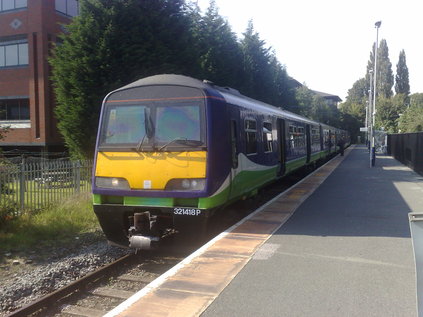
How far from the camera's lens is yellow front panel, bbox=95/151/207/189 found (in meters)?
6.66

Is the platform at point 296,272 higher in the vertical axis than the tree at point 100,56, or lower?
lower

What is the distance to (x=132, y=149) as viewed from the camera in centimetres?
701

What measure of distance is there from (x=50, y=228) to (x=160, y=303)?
5425 millimetres

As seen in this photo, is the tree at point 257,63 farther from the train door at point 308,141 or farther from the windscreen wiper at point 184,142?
the windscreen wiper at point 184,142

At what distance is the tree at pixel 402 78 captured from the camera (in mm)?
92812

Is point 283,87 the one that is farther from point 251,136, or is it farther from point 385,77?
point 385,77

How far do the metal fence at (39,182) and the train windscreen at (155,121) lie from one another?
334 centimetres

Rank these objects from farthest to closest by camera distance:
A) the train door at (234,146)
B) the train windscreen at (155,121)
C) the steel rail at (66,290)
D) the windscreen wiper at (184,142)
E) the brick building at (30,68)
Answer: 1. the brick building at (30,68)
2. the train door at (234,146)
3. the train windscreen at (155,121)
4. the windscreen wiper at (184,142)
5. the steel rail at (66,290)

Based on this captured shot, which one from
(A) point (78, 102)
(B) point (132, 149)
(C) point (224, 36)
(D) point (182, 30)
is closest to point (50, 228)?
(B) point (132, 149)

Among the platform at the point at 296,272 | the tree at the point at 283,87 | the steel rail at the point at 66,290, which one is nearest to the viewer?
the platform at the point at 296,272

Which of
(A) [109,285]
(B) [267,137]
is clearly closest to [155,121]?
(A) [109,285]

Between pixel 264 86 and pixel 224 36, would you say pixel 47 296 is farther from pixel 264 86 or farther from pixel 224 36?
pixel 264 86

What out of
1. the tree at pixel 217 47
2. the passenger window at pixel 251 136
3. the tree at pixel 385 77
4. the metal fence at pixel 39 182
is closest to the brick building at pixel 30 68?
the tree at pixel 217 47

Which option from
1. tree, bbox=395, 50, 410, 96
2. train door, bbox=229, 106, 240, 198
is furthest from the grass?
tree, bbox=395, 50, 410, 96
